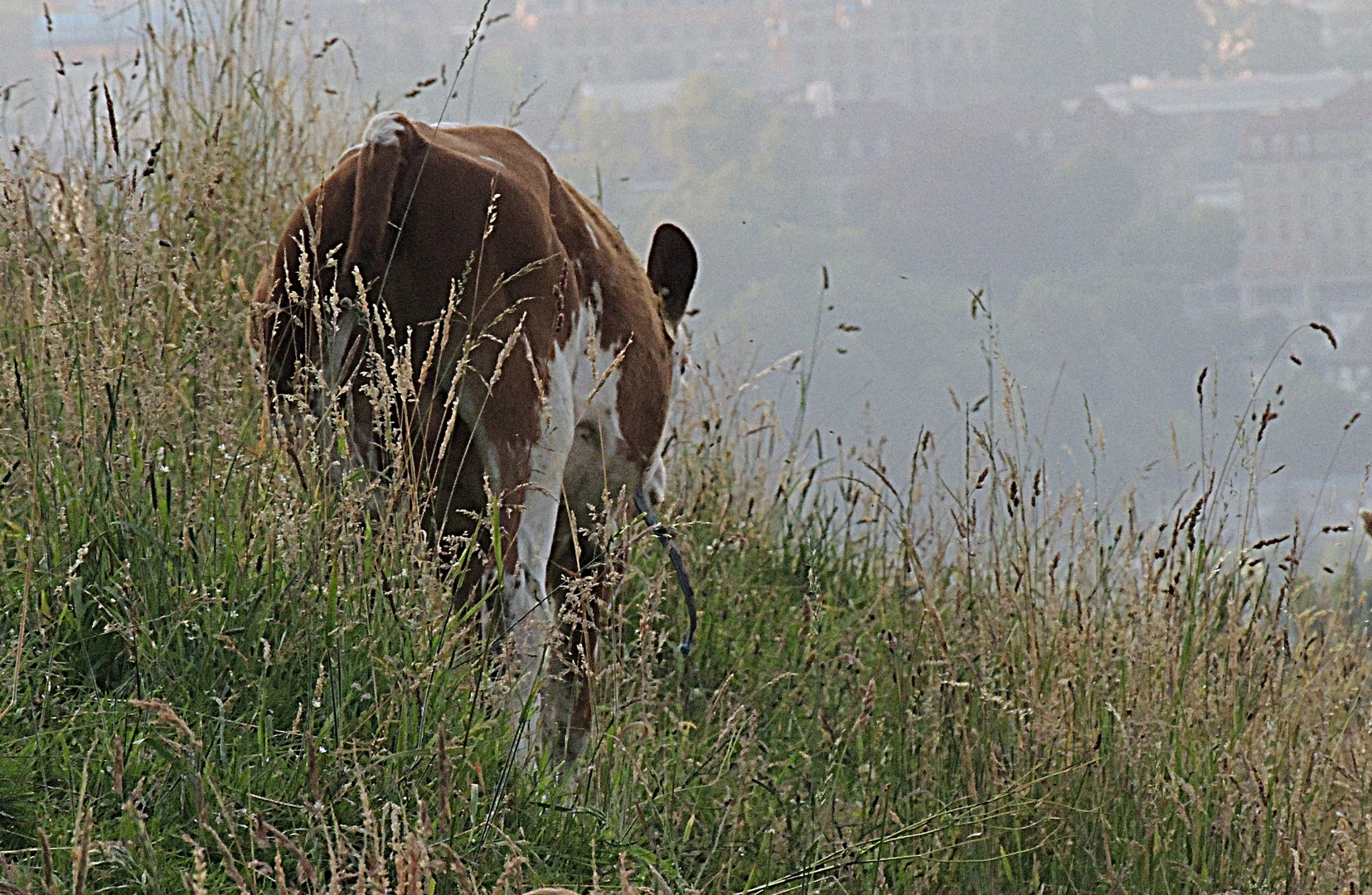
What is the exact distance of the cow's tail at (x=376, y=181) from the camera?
87.3 inches

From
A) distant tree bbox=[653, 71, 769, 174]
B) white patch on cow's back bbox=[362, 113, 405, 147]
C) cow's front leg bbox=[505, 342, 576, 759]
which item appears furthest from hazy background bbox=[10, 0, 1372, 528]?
white patch on cow's back bbox=[362, 113, 405, 147]

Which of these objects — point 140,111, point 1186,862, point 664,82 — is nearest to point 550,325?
point 1186,862

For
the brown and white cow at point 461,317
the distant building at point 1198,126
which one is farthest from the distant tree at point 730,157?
the brown and white cow at point 461,317

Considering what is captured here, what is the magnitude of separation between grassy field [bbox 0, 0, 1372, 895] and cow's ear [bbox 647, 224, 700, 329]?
70cm

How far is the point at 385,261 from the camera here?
228cm

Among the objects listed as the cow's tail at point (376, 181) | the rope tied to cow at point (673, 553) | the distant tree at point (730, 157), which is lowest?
the distant tree at point (730, 157)

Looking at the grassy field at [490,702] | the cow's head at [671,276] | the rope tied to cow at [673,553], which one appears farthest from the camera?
the cow's head at [671,276]

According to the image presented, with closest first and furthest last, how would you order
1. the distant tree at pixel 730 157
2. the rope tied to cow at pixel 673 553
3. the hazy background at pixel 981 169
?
1. the rope tied to cow at pixel 673 553
2. the hazy background at pixel 981 169
3. the distant tree at pixel 730 157

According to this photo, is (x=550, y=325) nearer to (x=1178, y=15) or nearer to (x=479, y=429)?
(x=479, y=429)

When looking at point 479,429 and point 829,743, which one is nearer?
point 479,429

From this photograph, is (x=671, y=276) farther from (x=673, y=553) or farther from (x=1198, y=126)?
(x=1198, y=126)

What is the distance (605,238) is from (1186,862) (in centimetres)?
155

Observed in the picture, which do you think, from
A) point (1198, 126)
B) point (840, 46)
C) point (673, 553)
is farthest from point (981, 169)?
point (673, 553)

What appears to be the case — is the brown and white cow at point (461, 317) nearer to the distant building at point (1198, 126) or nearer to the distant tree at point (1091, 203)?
the distant tree at point (1091, 203)
